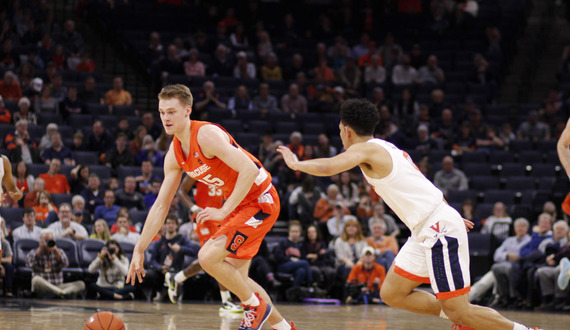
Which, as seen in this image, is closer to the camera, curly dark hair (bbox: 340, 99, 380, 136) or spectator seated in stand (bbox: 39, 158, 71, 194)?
curly dark hair (bbox: 340, 99, 380, 136)

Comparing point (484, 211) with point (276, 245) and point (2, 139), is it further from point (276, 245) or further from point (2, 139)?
point (2, 139)

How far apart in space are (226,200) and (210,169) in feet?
0.97

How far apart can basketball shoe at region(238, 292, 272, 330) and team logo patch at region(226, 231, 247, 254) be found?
1.39 ft

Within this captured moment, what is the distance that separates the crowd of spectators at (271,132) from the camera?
41.0ft

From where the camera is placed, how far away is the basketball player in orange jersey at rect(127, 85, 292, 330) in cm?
587

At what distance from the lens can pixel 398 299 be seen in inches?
225

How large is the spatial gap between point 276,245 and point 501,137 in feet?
21.3

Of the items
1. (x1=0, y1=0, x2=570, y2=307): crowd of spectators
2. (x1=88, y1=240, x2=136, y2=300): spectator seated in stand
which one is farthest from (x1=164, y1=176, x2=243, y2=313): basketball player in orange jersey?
(x1=0, y1=0, x2=570, y2=307): crowd of spectators

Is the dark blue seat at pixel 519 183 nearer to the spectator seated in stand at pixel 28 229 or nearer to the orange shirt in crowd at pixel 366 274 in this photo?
the orange shirt in crowd at pixel 366 274

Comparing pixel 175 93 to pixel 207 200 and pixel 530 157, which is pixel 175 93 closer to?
pixel 207 200

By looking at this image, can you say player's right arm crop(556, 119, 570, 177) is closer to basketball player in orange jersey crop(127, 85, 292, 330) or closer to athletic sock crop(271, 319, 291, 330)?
basketball player in orange jersey crop(127, 85, 292, 330)

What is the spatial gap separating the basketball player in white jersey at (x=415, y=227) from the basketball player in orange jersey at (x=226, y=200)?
63 cm

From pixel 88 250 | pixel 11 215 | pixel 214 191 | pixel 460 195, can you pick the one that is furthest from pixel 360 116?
pixel 460 195

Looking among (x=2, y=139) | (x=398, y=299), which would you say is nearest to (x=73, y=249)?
(x=2, y=139)
